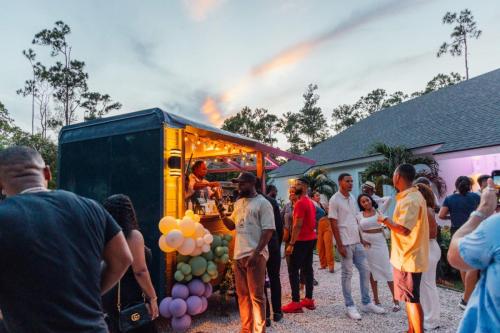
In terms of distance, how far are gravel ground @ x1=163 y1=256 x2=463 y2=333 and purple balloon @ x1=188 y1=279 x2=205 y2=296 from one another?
52 centimetres

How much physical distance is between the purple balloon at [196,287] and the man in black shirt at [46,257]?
330 cm

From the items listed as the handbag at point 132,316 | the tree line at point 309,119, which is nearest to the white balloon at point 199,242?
the handbag at point 132,316

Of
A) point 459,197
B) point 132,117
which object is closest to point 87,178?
point 132,117

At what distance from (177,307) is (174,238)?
940 millimetres

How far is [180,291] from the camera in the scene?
15.0ft

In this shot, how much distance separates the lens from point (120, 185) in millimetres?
5219

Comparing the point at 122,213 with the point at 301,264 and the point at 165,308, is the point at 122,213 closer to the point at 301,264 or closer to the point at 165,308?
the point at 165,308

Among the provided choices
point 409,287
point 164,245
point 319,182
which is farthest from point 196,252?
point 319,182

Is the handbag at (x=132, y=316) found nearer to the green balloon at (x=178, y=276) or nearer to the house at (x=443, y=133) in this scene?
the green balloon at (x=178, y=276)

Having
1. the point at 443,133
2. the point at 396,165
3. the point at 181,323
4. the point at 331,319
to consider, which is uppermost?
the point at 443,133

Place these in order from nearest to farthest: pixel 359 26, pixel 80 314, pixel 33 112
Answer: pixel 80 314, pixel 359 26, pixel 33 112

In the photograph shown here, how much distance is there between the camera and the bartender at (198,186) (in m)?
5.82

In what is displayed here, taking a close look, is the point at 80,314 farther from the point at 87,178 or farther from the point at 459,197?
the point at 459,197

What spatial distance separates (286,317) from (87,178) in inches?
158
